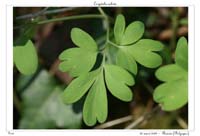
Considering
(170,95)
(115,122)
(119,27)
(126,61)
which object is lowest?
(115,122)

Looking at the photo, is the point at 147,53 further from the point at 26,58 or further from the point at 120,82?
the point at 26,58

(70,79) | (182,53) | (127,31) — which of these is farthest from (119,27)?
Answer: (70,79)

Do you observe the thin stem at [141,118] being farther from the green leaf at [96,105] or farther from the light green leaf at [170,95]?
the green leaf at [96,105]

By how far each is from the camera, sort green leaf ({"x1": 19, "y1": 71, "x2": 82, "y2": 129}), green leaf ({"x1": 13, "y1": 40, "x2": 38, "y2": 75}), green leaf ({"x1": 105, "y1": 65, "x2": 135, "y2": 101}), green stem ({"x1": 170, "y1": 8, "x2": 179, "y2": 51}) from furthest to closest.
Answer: green stem ({"x1": 170, "y1": 8, "x2": 179, "y2": 51}) → green leaf ({"x1": 19, "y1": 71, "x2": 82, "y2": 129}) → green leaf ({"x1": 13, "y1": 40, "x2": 38, "y2": 75}) → green leaf ({"x1": 105, "y1": 65, "x2": 135, "y2": 101})

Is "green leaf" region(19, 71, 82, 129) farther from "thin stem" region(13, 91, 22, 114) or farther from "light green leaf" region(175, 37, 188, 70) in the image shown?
"light green leaf" region(175, 37, 188, 70)

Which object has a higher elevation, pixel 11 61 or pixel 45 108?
pixel 11 61

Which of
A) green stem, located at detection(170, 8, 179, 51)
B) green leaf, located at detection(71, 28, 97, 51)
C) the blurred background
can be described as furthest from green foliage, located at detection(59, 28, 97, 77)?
green stem, located at detection(170, 8, 179, 51)
